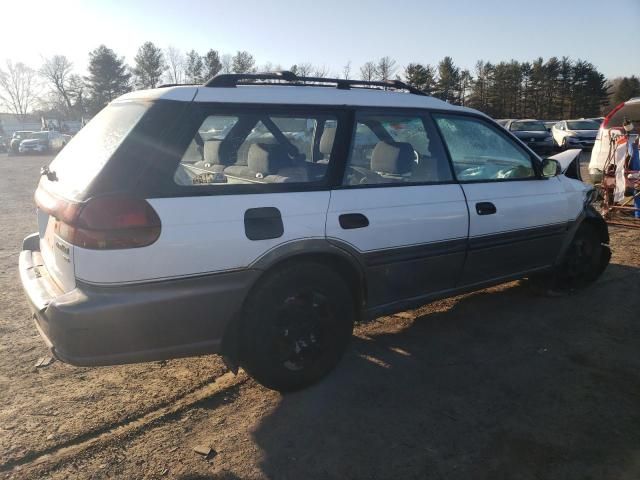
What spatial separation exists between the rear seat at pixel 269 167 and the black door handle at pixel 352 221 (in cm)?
33

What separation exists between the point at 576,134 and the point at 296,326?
2287 centimetres

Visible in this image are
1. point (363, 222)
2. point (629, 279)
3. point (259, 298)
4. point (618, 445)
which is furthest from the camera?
point (629, 279)

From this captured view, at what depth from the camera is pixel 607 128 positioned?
9.14 metres

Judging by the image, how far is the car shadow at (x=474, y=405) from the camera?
8.14 ft

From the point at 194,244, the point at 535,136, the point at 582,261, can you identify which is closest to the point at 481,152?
the point at 582,261

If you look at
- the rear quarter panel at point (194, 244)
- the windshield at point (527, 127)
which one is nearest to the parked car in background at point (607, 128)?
the rear quarter panel at point (194, 244)

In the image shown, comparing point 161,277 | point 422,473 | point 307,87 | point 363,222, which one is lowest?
point 422,473

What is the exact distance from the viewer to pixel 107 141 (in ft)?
8.88

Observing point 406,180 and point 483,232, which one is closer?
point 406,180

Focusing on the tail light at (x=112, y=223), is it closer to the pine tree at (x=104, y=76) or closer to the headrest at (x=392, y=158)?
the headrest at (x=392, y=158)

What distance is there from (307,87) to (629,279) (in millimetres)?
4150

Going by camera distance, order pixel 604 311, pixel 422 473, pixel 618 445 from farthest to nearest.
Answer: pixel 604 311, pixel 618 445, pixel 422 473

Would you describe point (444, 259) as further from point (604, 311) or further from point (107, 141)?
point (107, 141)

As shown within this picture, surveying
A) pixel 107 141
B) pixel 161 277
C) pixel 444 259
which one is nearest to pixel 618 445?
pixel 444 259
